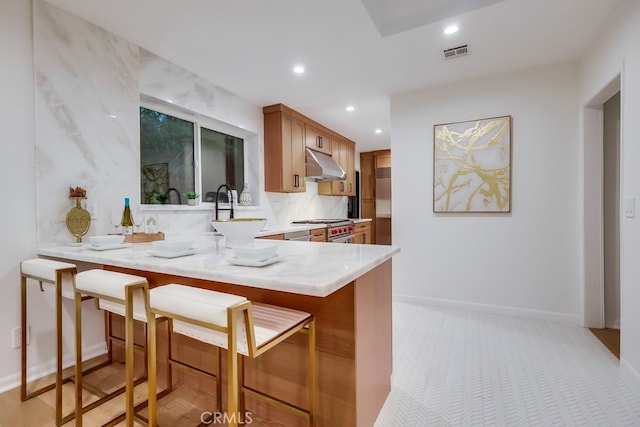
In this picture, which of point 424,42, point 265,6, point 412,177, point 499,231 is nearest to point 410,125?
point 412,177

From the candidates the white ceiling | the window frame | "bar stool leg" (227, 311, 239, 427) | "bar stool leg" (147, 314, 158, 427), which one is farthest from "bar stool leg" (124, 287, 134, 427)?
the white ceiling

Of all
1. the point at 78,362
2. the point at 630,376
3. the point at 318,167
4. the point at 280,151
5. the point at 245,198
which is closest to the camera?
the point at 78,362

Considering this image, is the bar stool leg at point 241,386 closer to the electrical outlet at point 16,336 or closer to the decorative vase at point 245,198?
the electrical outlet at point 16,336

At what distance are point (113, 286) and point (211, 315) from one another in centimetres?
60

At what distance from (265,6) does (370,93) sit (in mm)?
1740

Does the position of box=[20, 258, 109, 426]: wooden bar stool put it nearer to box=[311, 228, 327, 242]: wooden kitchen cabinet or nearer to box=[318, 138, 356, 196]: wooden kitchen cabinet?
box=[311, 228, 327, 242]: wooden kitchen cabinet

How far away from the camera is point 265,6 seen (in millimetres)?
1969

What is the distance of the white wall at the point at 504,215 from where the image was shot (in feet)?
9.12

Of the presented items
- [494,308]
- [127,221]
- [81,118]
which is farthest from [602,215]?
[81,118]

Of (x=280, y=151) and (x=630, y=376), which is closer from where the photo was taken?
(x=630, y=376)

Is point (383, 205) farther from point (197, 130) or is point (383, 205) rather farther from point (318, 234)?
point (197, 130)

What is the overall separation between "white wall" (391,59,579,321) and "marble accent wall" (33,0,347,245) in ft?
7.81

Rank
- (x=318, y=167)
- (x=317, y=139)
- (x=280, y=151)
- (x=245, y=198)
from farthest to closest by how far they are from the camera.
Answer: (x=317, y=139) → (x=318, y=167) → (x=280, y=151) → (x=245, y=198)

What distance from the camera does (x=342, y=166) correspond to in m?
5.59
